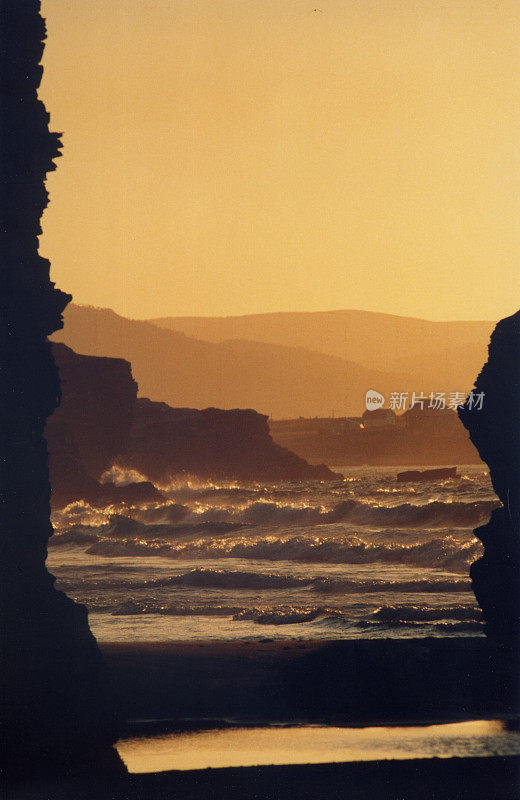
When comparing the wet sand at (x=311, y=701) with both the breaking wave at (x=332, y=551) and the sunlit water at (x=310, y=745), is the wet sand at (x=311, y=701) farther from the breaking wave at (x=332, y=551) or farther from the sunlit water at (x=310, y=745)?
the breaking wave at (x=332, y=551)

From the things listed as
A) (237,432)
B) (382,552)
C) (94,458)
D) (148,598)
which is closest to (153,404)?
(237,432)

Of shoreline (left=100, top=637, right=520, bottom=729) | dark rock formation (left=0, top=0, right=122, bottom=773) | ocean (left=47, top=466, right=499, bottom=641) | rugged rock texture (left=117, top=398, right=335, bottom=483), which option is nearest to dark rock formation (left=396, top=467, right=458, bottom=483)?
rugged rock texture (left=117, top=398, right=335, bottom=483)

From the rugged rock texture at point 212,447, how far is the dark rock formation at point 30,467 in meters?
123

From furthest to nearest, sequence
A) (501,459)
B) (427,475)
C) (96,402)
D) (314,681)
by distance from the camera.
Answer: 1. (427,475)
2. (96,402)
3. (501,459)
4. (314,681)

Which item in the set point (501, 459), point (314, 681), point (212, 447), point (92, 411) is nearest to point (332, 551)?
point (501, 459)

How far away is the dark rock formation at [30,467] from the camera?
12.4m

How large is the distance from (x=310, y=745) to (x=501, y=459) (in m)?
7.45

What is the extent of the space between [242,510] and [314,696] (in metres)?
49.8

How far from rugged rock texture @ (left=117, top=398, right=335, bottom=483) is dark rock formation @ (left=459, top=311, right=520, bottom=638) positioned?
118652 mm

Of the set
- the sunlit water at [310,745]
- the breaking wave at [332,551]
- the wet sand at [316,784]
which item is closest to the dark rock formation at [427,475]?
the breaking wave at [332,551]

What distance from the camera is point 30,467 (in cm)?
1290

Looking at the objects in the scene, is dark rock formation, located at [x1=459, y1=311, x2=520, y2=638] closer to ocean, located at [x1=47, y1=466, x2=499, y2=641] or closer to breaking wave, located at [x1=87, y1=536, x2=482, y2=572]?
ocean, located at [x1=47, y1=466, x2=499, y2=641]

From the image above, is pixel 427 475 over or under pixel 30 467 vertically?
under

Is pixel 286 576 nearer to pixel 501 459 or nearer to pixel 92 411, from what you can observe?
pixel 501 459
